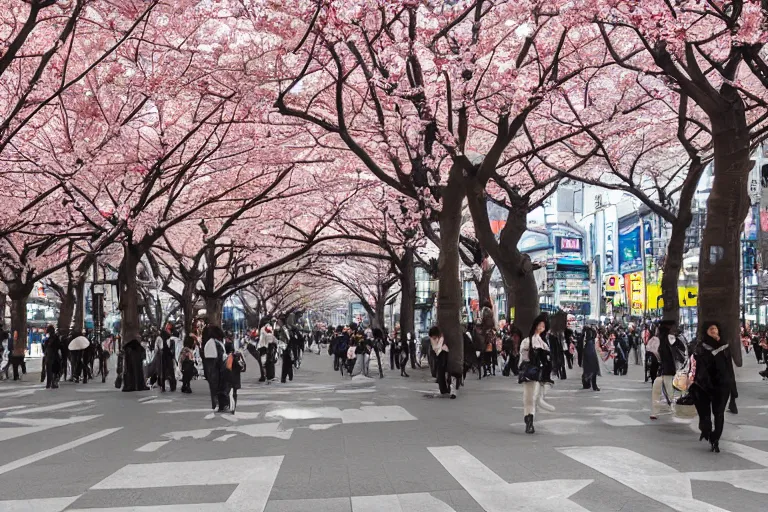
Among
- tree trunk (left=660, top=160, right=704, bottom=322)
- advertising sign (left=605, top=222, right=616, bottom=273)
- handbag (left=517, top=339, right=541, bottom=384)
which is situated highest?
advertising sign (left=605, top=222, right=616, bottom=273)

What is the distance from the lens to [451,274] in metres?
19.9

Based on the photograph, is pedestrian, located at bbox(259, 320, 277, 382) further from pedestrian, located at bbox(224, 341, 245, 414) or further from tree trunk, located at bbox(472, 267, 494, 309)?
tree trunk, located at bbox(472, 267, 494, 309)

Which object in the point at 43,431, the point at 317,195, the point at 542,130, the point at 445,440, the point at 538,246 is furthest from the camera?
the point at 538,246

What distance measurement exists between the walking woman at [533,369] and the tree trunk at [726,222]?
5.14 meters

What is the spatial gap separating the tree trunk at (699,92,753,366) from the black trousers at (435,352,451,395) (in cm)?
496

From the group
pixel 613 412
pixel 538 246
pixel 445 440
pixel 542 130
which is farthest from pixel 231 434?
pixel 538 246

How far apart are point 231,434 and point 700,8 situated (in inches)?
464

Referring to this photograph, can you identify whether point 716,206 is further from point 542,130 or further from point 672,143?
point 672,143

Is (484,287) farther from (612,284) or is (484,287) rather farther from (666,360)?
(612,284)

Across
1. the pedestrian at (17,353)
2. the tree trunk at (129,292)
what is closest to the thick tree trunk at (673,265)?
the tree trunk at (129,292)

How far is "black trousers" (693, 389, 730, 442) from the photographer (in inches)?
358

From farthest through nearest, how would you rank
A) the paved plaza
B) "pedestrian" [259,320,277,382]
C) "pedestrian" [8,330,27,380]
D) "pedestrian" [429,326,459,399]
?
1. "pedestrian" [8,330,27,380]
2. "pedestrian" [259,320,277,382]
3. "pedestrian" [429,326,459,399]
4. the paved plaza

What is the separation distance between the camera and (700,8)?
16078mm

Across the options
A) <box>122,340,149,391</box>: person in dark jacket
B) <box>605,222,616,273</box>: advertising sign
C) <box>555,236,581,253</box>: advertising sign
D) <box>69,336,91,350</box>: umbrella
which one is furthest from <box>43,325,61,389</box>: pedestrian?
<box>555,236,581,253</box>: advertising sign
